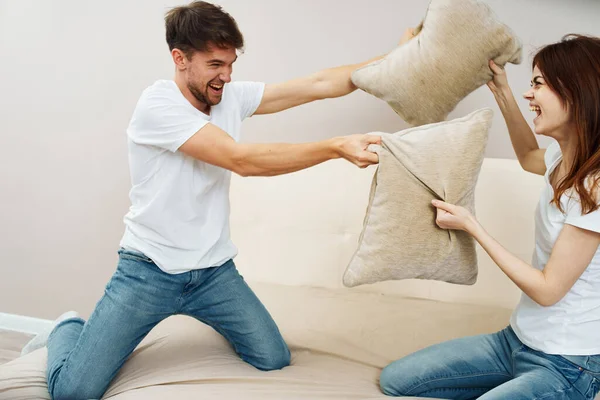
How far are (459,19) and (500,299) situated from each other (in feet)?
2.94

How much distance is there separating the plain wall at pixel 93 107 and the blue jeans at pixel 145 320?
→ 889 millimetres

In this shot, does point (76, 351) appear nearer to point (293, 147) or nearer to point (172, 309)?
point (172, 309)

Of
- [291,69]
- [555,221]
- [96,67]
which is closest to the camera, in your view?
[555,221]

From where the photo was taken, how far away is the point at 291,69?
252 centimetres

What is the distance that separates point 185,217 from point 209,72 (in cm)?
40

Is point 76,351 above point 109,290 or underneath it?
underneath

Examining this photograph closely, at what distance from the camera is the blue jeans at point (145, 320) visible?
1.75 meters

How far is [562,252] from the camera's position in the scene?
1.40 meters

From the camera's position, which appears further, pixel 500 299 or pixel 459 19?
pixel 500 299

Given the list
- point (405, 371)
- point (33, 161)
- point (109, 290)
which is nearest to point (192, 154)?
point (109, 290)

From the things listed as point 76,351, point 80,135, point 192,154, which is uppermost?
point 192,154

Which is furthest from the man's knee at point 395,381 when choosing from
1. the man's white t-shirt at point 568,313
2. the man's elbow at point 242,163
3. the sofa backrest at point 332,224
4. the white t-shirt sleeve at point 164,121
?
the white t-shirt sleeve at point 164,121

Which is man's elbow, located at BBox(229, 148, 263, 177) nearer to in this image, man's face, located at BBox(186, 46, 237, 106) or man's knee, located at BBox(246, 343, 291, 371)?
man's face, located at BBox(186, 46, 237, 106)

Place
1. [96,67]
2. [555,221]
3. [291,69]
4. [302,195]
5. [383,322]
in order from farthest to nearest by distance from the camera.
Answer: [96,67]
[291,69]
[302,195]
[383,322]
[555,221]
